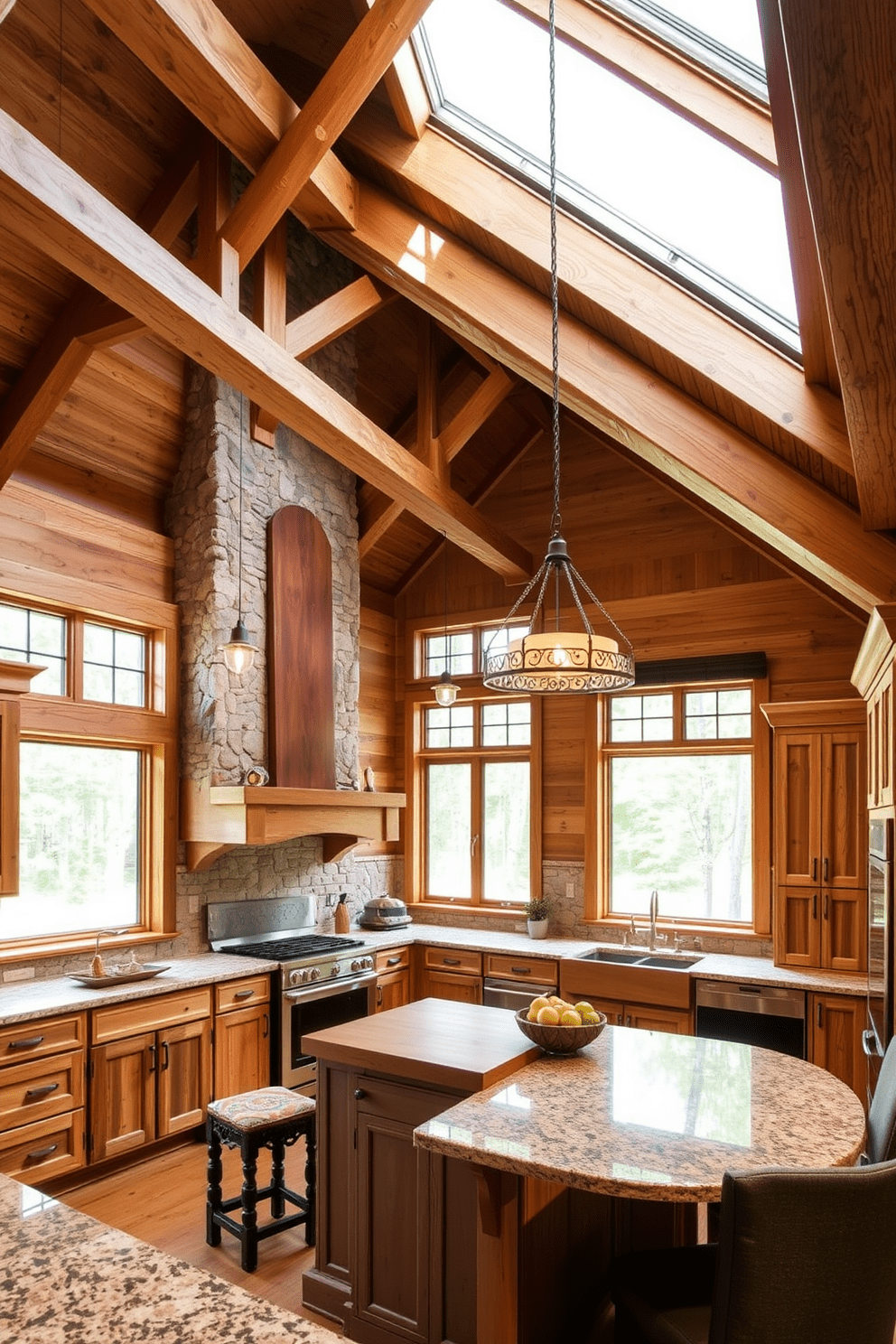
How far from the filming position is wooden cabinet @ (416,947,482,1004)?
612 cm

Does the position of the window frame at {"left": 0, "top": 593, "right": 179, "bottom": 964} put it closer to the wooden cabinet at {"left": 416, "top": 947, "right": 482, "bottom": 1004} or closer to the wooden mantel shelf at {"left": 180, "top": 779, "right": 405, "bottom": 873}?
the wooden mantel shelf at {"left": 180, "top": 779, "right": 405, "bottom": 873}

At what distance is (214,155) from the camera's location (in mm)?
4355

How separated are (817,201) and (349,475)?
525 centimetres

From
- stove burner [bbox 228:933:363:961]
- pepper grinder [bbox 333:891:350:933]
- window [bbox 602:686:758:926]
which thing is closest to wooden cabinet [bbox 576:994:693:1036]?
window [bbox 602:686:758:926]

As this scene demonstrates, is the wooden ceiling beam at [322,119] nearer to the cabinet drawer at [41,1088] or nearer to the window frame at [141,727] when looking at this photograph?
the window frame at [141,727]

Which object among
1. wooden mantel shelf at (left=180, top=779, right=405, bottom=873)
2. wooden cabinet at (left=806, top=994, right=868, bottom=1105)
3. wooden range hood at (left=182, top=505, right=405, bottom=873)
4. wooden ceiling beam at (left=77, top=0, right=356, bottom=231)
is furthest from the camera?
wooden range hood at (left=182, top=505, right=405, bottom=873)

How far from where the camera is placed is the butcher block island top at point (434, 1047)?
9.59 feet

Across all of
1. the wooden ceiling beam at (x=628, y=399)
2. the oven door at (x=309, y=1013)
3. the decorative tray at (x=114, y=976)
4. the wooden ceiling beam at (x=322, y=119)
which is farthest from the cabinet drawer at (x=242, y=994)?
the wooden ceiling beam at (x=322, y=119)

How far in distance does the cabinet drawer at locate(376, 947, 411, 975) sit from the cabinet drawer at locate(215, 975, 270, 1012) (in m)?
1.03

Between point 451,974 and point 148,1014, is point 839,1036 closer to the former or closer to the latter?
point 451,974

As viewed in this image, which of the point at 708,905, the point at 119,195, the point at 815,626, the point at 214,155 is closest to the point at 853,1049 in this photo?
the point at 708,905

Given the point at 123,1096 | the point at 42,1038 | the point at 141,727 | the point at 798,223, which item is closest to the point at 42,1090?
the point at 42,1038

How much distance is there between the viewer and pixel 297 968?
5391 mm

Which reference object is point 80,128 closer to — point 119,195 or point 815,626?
point 119,195
